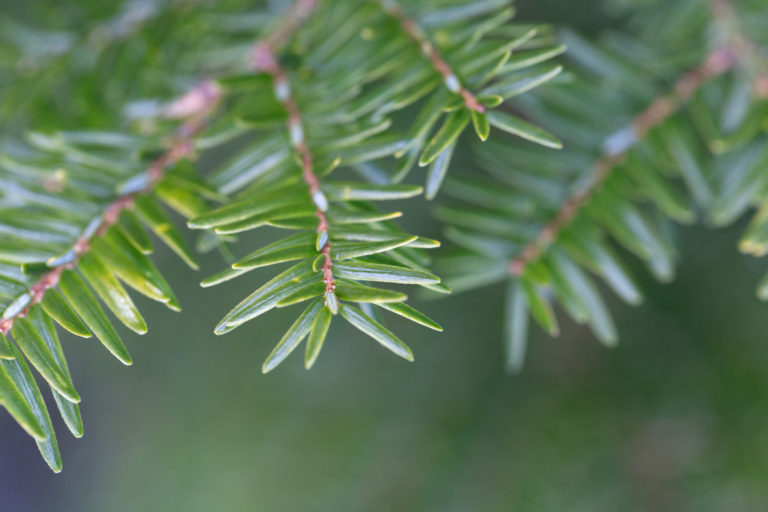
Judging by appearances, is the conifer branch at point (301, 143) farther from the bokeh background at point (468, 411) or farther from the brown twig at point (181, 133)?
the bokeh background at point (468, 411)

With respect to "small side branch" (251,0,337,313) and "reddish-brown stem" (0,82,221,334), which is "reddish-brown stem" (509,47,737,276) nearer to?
"small side branch" (251,0,337,313)

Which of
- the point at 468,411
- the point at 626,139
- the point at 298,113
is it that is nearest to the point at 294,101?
the point at 298,113

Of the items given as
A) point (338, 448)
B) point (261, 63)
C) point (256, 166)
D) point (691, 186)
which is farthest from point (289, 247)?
point (338, 448)

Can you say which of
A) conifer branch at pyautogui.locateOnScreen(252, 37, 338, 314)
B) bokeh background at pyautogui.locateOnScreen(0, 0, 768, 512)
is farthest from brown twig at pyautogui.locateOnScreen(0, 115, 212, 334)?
bokeh background at pyautogui.locateOnScreen(0, 0, 768, 512)

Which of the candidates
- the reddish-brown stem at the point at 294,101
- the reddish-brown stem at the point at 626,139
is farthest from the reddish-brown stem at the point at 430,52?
the reddish-brown stem at the point at 626,139

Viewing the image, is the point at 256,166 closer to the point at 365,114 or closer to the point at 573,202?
the point at 365,114

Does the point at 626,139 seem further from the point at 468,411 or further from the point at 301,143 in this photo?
the point at 468,411
